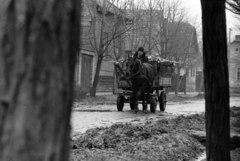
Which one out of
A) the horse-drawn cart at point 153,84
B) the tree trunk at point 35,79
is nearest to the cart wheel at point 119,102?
the horse-drawn cart at point 153,84

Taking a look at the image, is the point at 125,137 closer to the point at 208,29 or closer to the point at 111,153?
the point at 111,153

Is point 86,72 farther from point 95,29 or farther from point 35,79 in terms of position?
point 35,79

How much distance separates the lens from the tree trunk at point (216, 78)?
339 cm

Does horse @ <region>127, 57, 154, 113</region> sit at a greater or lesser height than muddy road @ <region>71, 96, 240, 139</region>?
greater

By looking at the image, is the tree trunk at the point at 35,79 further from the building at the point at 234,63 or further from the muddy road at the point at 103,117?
the building at the point at 234,63

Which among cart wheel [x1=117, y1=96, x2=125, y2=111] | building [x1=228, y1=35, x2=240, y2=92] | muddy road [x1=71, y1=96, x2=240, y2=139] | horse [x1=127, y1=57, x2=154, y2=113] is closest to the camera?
muddy road [x1=71, y1=96, x2=240, y2=139]

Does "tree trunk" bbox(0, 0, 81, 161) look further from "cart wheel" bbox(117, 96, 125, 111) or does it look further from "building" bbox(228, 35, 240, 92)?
"building" bbox(228, 35, 240, 92)

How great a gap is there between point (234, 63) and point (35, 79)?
2774 inches

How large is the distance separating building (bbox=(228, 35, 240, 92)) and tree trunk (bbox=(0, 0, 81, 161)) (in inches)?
2633

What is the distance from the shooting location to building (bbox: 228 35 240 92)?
67750 millimetres

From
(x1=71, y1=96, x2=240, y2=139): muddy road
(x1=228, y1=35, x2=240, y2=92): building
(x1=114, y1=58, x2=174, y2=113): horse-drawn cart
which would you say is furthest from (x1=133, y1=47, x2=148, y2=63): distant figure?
(x1=228, y1=35, x2=240, y2=92): building

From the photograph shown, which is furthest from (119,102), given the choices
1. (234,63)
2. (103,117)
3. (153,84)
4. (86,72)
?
(234,63)

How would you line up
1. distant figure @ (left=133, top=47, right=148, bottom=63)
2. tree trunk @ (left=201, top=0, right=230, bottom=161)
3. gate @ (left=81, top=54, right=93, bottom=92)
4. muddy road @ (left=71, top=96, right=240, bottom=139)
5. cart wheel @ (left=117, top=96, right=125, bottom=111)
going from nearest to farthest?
tree trunk @ (left=201, top=0, right=230, bottom=161) → muddy road @ (left=71, top=96, right=240, bottom=139) → distant figure @ (left=133, top=47, right=148, bottom=63) → cart wheel @ (left=117, top=96, right=125, bottom=111) → gate @ (left=81, top=54, right=93, bottom=92)

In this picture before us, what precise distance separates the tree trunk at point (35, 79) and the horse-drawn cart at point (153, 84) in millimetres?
13424
